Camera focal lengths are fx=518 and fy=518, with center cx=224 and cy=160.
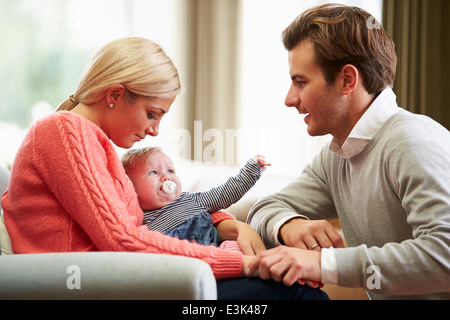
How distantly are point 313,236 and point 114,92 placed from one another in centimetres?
61

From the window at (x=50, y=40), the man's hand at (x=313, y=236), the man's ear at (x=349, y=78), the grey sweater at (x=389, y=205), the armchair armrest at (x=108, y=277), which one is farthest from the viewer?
the window at (x=50, y=40)

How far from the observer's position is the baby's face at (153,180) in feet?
4.81

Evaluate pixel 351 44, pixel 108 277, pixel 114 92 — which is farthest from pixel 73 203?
pixel 351 44

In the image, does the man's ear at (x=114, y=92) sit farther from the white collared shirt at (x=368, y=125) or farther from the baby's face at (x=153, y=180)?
the white collared shirt at (x=368, y=125)

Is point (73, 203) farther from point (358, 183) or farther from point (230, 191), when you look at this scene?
point (358, 183)

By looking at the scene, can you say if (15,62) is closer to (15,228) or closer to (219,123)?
(219,123)

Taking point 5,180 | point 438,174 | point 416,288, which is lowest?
point 416,288

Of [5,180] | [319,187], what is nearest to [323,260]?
[319,187]

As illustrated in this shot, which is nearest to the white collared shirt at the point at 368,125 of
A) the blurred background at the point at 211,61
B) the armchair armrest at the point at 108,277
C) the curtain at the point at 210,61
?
the armchair armrest at the point at 108,277

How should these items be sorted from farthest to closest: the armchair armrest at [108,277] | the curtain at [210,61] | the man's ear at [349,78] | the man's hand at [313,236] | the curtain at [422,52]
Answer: the curtain at [210,61] → the curtain at [422,52] → the man's ear at [349,78] → the man's hand at [313,236] → the armchair armrest at [108,277]

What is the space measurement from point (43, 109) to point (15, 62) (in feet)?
1.03

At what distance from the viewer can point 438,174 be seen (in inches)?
41.4

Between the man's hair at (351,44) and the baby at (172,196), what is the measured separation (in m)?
0.37

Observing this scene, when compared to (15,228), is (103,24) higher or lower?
higher
